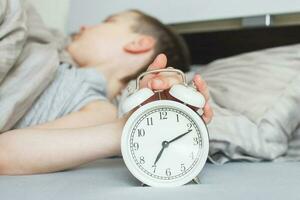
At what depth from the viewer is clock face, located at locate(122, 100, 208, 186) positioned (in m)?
0.76

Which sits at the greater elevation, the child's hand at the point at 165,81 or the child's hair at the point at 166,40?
the child's hand at the point at 165,81

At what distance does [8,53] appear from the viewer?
3.14 ft

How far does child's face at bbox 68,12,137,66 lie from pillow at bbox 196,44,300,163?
0.33 metres

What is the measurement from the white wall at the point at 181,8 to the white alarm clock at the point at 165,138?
2.70 ft

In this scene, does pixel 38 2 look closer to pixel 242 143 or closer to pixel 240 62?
pixel 240 62

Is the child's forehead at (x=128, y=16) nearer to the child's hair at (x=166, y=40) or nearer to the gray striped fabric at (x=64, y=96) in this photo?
the child's hair at (x=166, y=40)

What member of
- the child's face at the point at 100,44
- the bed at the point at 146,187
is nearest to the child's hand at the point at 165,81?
→ the bed at the point at 146,187

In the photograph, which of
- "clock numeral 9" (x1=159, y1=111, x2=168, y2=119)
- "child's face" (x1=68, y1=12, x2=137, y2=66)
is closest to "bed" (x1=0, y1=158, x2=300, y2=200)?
"clock numeral 9" (x1=159, y1=111, x2=168, y2=119)

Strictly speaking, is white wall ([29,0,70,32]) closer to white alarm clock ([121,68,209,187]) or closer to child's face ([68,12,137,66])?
child's face ([68,12,137,66])

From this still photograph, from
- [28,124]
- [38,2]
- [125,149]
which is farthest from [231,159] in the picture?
[38,2]

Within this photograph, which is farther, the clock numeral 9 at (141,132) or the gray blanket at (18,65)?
the gray blanket at (18,65)

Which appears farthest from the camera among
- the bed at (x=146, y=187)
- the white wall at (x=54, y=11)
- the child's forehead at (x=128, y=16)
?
the white wall at (x=54, y=11)

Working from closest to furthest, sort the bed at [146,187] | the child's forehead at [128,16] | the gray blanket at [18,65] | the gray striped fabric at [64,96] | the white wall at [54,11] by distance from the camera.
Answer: the bed at [146,187] < the gray blanket at [18,65] < the gray striped fabric at [64,96] < the child's forehead at [128,16] < the white wall at [54,11]

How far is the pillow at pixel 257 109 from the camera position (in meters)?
0.98
